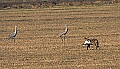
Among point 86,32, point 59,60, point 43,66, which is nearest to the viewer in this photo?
point 43,66

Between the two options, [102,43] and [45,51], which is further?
[102,43]

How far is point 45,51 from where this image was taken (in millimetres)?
22000

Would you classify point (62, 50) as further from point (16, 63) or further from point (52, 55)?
point (16, 63)

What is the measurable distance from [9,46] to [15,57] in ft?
12.4

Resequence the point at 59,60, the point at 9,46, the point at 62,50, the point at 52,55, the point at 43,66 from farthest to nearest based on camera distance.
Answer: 1. the point at 9,46
2. the point at 62,50
3. the point at 52,55
4. the point at 59,60
5. the point at 43,66

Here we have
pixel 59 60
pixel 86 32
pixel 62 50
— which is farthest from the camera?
pixel 86 32

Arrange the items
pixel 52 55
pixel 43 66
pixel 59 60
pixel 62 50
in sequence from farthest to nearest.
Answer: pixel 62 50
pixel 52 55
pixel 59 60
pixel 43 66

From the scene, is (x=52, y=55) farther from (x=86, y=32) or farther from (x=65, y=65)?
(x=86, y=32)

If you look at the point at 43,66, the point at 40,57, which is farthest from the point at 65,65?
the point at 40,57

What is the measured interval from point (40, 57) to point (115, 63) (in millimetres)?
3187

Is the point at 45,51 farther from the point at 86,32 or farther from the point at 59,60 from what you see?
the point at 86,32

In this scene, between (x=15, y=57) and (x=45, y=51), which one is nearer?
(x=15, y=57)

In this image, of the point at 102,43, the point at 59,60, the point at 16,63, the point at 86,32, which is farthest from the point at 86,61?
the point at 86,32

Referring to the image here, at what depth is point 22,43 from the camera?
25.3 m
